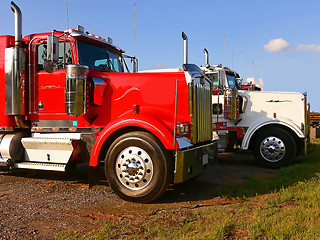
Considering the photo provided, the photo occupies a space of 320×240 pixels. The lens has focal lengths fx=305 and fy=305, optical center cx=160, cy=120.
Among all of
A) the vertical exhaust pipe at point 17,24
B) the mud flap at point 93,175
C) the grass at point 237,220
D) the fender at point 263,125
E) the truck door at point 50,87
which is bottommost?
the grass at point 237,220

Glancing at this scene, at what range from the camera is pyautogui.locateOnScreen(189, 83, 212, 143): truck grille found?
192 inches

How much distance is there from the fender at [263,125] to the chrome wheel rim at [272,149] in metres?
0.37

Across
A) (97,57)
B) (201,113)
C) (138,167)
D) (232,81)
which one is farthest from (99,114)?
(232,81)

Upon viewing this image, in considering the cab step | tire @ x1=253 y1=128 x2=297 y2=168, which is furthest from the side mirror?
tire @ x1=253 y1=128 x2=297 y2=168

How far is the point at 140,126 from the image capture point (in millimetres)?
4531

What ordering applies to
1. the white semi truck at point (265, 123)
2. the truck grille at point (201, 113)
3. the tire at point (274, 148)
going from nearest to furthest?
the truck grille at point (201, 113)
the tire at point (274, 148)
the white semi truck at point (265, 123)

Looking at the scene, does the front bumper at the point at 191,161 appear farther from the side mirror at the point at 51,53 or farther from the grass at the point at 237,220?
the side mirror at the point at 51,53

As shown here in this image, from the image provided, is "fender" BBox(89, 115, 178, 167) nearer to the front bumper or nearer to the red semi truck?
the red semi truck

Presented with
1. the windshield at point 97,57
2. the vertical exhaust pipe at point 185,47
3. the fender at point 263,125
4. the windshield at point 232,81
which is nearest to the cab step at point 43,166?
the windshield at point 97,57

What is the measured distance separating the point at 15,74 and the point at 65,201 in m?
2.65

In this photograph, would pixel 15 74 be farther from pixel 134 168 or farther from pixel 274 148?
pixel 274 148

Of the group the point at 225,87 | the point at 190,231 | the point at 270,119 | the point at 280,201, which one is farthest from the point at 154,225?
the point at 225,87

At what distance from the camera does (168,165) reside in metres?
4.38

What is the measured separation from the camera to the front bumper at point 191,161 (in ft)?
14.3
